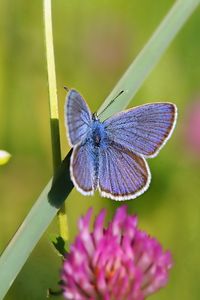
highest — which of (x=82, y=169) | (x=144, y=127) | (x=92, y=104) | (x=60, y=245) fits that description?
(x=92, y=104)

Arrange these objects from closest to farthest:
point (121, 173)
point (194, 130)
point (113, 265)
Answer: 1. point (113, 265)
2. point (121, 173)
3. point (194, 130)

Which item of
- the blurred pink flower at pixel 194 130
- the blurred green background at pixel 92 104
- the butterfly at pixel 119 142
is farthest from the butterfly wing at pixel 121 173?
the blurred pink flower at pixel 194 130

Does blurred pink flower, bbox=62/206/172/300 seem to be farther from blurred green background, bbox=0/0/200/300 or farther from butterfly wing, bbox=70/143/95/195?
blurred green background, bbox=0/0/200/300

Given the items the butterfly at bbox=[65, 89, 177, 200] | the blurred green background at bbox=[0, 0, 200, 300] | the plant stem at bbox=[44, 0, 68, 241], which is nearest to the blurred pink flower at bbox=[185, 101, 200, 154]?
the blurred green background at bbox=[0, 0, 200, 300]

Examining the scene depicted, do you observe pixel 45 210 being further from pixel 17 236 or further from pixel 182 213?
pixel 182 213

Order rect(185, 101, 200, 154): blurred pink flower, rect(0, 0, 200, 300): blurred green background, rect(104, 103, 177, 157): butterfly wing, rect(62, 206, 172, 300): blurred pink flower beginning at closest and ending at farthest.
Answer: rect(62, 206, 172, 300): blurred pink flower < rect(104, 103, 177, 157): butterfly wing < rect(0, 0, 200, 300): blurred green background < rect(185, 101, 200, 154): blurred pink flower

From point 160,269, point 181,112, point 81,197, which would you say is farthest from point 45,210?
point 181,112

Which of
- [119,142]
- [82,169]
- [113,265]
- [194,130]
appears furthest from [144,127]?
[194,130]

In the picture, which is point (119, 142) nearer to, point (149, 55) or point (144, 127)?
point (144, 127)
